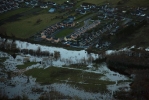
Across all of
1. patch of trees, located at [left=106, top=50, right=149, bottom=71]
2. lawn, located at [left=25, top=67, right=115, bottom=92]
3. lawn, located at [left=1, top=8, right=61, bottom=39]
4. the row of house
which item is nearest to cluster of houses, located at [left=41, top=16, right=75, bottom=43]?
lawn, located at [left=1, top=8, right=61, bottom=39]

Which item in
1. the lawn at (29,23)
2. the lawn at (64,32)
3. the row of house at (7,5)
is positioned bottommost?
the lawn at (64,32)

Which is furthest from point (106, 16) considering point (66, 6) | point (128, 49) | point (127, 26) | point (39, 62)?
point (39, 62)

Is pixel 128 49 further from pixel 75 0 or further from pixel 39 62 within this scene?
pixel 75 0

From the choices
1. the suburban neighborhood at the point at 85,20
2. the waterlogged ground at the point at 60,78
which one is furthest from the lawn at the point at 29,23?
the waterlogged ground at the point at 60,78

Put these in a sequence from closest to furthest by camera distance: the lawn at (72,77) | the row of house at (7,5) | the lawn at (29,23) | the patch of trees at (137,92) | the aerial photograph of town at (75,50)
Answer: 1. the patch of trees at (137,92)
2. the aerial photograph of town at (75,50)
3. the lawn at (72,77)
4. the lawn at (29,23)
5. the row of house at (7,5)

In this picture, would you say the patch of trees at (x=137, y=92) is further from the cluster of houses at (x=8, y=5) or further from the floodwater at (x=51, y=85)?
the cluster of houses at (x=8, y=5)

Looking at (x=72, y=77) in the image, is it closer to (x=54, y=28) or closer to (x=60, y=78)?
(x=60, y=78)

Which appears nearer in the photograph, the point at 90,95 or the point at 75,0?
the point at 90,95
